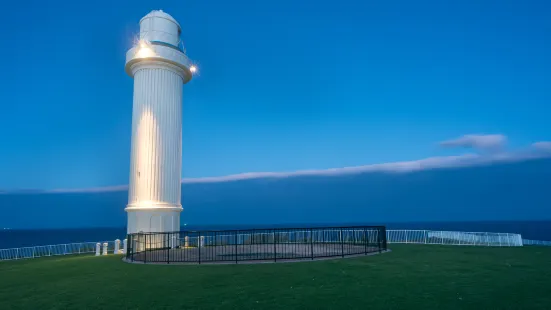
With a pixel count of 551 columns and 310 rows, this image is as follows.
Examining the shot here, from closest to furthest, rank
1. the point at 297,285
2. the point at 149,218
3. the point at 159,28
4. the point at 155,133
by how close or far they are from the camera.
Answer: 1. the point at 297,285
2. the point at 149,218
3. the point at 155,133
4. the point at 159,28

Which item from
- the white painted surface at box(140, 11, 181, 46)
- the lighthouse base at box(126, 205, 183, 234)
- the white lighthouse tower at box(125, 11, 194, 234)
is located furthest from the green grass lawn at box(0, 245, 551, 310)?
the white painted surface at box(140, 11, 181, 46)

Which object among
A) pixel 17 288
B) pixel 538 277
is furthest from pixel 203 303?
pixel 538 277

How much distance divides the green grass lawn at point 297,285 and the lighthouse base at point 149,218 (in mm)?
6489

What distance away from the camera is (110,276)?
11.2 metres

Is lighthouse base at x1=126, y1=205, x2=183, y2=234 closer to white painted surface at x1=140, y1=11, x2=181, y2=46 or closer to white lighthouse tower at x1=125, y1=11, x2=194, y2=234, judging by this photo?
white lighthouse tower at x1=125, y1=11, x2=194, y2=234

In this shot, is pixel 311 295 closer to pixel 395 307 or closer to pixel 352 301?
pixel 352 301

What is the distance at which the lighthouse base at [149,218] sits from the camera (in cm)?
1989

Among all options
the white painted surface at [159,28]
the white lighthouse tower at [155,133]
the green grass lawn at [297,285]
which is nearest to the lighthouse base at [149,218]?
the white lighthouse tower at [155,133]

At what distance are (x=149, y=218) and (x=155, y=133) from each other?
4.89 metres

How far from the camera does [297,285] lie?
9.05 m

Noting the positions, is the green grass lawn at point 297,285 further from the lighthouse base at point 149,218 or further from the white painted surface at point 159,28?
the white painted surface at point 159,28

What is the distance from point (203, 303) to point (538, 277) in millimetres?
8763

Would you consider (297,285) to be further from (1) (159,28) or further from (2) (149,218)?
(1) (159,28)


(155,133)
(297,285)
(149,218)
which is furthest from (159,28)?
(297,285)
